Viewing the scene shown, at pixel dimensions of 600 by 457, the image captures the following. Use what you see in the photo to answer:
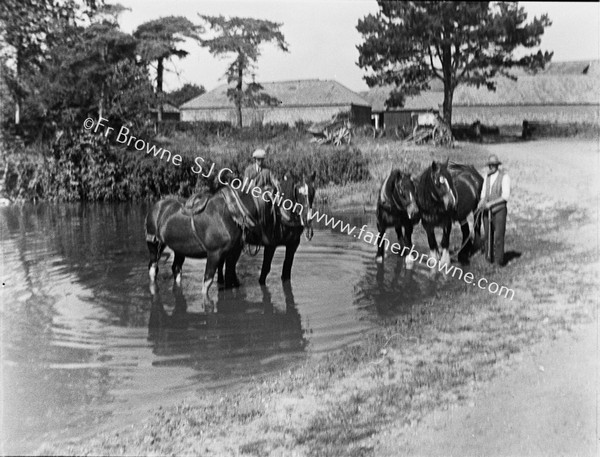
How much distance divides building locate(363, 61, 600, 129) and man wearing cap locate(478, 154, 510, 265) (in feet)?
87.9

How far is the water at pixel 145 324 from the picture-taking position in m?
6.47

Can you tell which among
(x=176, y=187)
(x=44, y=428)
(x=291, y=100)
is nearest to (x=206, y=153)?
(x=176, y=187)

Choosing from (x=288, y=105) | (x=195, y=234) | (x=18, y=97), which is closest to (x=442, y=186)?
(x=195, y=234)

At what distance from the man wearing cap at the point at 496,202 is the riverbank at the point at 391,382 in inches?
20.8

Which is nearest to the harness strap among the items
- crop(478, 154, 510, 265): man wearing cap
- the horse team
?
the horse team

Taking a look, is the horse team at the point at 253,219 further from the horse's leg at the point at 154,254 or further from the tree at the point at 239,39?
the tree at the point at 239,39

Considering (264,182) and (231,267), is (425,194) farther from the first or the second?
(231,267)

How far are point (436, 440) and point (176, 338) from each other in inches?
172

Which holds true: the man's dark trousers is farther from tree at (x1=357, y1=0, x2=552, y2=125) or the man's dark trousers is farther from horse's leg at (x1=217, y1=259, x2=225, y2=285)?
horse's leg at (x1=217, y1=259, x2=225, y2=285)

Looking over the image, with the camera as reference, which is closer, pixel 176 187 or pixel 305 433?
pixel 305 433

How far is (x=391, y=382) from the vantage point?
6.39m

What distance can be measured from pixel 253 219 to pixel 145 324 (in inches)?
89.3

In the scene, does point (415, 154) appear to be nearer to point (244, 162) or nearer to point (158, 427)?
point (244, 162)

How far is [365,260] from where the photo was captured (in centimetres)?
1331
